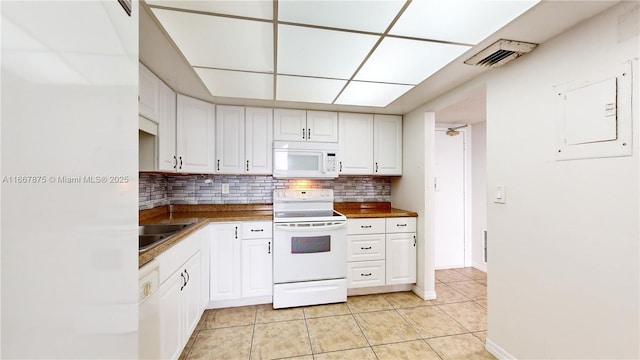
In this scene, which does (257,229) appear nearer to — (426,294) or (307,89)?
(307,89)

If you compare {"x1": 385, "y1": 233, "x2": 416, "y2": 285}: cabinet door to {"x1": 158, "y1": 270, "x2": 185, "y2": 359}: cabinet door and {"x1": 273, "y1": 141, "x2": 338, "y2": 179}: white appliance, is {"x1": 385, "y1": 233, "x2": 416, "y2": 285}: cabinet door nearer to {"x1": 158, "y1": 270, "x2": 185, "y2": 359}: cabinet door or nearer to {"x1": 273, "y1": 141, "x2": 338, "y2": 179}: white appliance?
{"x1": 273, "y1": 141, "x2": 338, "y2": 179}: white appliance

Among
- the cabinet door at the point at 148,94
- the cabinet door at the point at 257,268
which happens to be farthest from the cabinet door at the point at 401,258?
the cabinet door at the point at 148,94

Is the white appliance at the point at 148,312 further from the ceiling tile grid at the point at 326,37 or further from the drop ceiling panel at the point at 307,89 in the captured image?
the drop ceiling panel at the point at 307,89

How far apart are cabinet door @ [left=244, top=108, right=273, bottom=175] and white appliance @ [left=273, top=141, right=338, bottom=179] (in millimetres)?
133

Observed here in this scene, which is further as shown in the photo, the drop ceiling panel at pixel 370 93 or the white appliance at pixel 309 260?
the white appliance at pixel 309 260

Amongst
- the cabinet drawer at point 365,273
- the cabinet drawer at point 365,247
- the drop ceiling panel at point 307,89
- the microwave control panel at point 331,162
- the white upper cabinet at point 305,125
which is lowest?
the cabinet drawer at point 365,273

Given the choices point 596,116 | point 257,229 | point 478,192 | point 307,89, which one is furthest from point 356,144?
point 596,116

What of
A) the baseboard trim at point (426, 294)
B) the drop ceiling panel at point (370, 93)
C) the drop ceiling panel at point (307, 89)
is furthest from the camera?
the baseboard trim at point (426, 294)

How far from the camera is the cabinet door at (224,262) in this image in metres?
2.44

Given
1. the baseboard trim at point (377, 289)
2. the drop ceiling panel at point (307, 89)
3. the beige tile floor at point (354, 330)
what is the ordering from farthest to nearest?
the baseboard trim at point (377, 289)
the drop ceiling panel at point (307, 89)
the beige tile floor at point (354, 330)

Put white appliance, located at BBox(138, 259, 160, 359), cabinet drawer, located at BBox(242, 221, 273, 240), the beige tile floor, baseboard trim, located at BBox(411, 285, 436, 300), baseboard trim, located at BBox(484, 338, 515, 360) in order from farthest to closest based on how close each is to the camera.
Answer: baseboard trim, located at BBox(411, 285, 436, 300)
cabinet drawer, located at BBox(242, 221, 273, 240)
the beige tile floor
baseboard trim, located at BBox(484, 338, 515, 360)
white appliance, located at BBox(138, 259, 160, 359)

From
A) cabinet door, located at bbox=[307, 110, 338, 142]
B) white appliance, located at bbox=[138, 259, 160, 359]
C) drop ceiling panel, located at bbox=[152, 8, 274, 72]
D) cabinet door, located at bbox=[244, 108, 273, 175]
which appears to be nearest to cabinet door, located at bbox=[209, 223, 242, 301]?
cabinet door, located at bbox=[244, 108, 273, 175]

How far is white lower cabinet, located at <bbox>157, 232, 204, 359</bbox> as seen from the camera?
4.66 feet

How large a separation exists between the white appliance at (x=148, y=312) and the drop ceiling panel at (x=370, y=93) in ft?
6.26
